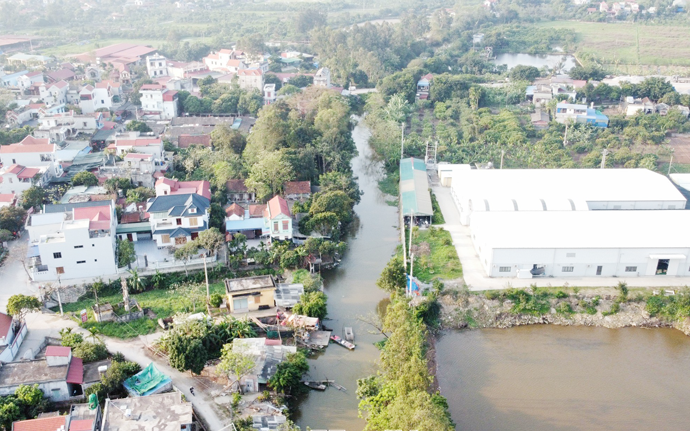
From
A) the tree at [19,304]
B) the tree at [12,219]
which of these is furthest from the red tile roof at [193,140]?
the tree at [19,304]

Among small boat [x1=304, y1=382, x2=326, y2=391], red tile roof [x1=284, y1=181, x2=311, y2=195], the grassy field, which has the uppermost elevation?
the grassy field

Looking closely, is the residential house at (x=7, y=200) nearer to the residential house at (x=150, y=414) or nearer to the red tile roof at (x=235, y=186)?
the red tile roof at (x=235, y=186)

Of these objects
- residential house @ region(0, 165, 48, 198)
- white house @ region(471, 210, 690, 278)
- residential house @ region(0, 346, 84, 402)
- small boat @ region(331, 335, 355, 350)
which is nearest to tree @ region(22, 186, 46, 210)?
residential house @ region(0, 165, 48, 198)

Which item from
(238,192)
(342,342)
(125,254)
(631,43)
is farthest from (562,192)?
(631,43)

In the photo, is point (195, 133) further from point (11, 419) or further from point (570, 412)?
point (570, 412)

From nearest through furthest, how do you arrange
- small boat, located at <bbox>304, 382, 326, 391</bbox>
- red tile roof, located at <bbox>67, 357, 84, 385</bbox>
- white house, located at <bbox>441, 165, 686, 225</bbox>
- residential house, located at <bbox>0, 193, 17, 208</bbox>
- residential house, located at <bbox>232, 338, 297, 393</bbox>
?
red tile roof, located at <bbox>67, 357, 84, 385</bbox>, residential house, located at <bbox>232, 338, 297, 393</bbox>, small boat, located at <bbox>304, 382, 326, 391</bbox>, white house, located at <bbox>441, 165, 686, 225</bbox>, residential house, located at <bbox>0, 193, 17, 208</bbox>

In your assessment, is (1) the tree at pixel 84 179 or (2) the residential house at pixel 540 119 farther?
(2) the residential house at pixel 540 119

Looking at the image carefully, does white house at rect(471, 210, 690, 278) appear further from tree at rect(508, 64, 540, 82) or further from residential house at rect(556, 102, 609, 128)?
tree at rect(508, 64, 540, 82)
